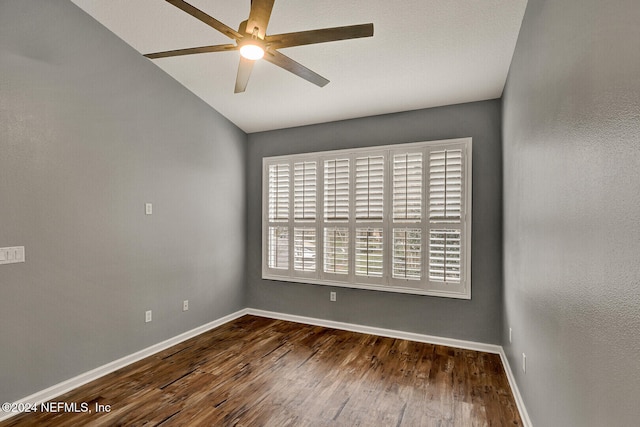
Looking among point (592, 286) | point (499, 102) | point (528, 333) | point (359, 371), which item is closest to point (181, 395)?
point (359, 371)

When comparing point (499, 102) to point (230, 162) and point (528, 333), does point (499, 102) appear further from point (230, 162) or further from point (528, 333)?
point (230, 162)

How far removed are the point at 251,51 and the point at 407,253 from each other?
2.66 meters

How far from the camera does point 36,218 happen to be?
2.51m

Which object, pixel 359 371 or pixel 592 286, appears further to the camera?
pixel 359 371

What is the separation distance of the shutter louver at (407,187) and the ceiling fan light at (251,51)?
2.16 meters

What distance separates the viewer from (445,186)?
3.57 m

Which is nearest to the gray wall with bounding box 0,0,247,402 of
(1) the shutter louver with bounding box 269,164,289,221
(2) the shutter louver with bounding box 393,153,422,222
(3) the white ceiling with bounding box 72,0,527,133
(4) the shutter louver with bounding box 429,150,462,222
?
(3) the white ceiling with bounding box 72,0,527,133

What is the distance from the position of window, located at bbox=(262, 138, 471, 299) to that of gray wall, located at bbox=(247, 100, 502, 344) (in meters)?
0.10

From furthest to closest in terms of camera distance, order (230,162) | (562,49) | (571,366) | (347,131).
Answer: (230,162), (347,131), (562,49), (571,366)

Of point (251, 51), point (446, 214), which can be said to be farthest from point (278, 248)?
point (251, 51)

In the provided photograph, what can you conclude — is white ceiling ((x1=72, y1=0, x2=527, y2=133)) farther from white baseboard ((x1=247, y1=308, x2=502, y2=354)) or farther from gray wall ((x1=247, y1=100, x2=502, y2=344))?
white baseboard ((x1=247, y1=308, x2=502, y2=354))

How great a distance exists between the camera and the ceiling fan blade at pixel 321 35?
1808 millimetres

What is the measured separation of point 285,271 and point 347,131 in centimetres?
203

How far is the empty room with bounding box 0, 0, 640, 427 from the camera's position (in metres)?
1.28
